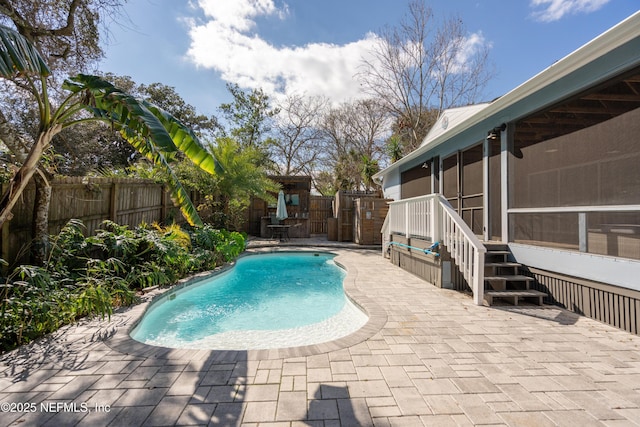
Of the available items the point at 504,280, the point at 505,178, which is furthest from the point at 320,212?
the point at 504,280

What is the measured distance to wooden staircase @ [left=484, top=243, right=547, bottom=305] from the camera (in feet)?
14.4

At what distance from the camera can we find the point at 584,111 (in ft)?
12.9

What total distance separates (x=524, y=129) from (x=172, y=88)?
22.7 metres

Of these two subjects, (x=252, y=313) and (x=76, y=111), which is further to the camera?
(x=252, y=313)

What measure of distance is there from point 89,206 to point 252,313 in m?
3.79

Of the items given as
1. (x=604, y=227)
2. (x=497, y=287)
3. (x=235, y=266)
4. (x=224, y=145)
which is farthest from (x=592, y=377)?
(x=224, y=145)

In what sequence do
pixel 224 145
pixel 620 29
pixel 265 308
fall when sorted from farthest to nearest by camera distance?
pixel 224 145, pixel 265 308, pixel 620 29

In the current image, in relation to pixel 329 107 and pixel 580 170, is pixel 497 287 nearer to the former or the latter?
pixel 580 170

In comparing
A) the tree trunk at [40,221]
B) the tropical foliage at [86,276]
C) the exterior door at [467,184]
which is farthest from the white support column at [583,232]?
the tree trunk at [40,221]

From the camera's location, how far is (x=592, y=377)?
7.86 ft

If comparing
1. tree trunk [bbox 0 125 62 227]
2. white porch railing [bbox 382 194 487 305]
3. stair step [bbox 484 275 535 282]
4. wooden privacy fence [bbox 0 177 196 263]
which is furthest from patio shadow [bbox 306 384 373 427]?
wooden privacy fence [bbox 0 177 196 263]

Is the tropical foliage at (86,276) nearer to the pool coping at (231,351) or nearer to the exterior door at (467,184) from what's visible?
the pool coping at (231,351)

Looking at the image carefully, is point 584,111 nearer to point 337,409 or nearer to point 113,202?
point 337,409

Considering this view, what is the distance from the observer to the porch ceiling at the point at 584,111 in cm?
338
